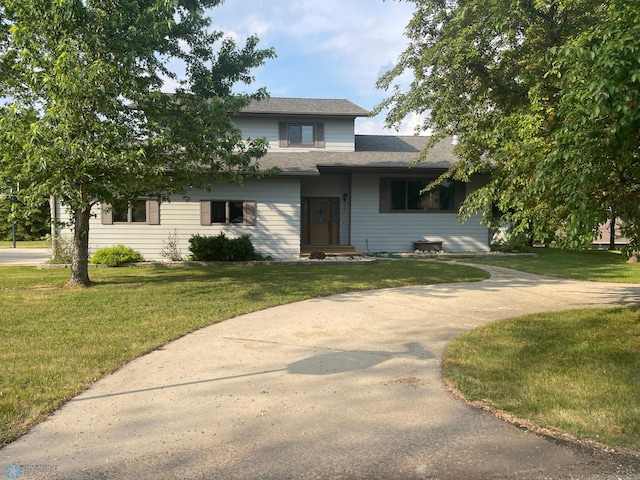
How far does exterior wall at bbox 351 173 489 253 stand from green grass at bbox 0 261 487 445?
9.80 feet

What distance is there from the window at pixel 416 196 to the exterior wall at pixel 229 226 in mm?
3949

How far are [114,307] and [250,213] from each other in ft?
28.1

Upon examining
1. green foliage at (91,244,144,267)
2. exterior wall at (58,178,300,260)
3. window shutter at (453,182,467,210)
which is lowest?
green foliage at (91,244,144,267)

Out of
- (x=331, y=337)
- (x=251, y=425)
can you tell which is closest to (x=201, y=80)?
(x=331, y=337)

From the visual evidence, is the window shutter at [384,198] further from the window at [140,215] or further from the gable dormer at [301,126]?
the window at [140,215]

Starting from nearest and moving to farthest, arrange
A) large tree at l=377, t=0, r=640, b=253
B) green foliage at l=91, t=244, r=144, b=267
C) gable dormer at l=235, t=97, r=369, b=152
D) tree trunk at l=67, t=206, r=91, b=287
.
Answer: large tree at l=377, t=0, r=640, b=253
tree trunk at l=67, t=206, r=91, b=287
green foliage at l=91, t=244, r=144, b=267
gable dormer at l=235, t=97, r=369, b=152

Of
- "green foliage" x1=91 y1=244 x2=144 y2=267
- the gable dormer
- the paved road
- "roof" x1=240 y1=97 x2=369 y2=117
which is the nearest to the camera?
"green foliage" x1=91 y1=244 x2=144 y2=267

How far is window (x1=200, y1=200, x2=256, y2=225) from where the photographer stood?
15.9 metres

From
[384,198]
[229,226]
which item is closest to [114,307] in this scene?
[229,226]

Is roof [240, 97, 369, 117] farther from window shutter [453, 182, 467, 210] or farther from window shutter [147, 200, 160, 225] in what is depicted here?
window shutter [147, 200, 160, 225]

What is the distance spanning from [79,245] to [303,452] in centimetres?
916

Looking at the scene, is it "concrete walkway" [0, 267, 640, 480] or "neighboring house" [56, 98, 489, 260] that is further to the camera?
"neighboring house" [56, 98, 489, 260]

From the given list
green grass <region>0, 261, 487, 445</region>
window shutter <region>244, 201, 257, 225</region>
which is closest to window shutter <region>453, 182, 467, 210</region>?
green grass <region>0, 261, 487, 445</region>

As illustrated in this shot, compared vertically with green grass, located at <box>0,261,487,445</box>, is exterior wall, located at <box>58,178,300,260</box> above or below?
above
